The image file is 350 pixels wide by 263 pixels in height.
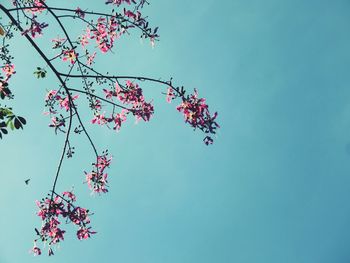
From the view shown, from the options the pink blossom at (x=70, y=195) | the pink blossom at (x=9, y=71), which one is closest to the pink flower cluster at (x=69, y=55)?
the pink blossom at (x=9, y=71)

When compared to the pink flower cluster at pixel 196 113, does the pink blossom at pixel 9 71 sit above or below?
above

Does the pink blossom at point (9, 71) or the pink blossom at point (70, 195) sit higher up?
the pink blossom at point (9, 71)

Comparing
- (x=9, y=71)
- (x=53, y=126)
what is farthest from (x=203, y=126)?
(x=9, y=71)

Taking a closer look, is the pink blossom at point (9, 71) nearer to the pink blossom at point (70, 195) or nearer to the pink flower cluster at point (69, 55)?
the pink flower cluster at point (69, 55)

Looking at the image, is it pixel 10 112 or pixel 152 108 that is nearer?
pixel 10 112

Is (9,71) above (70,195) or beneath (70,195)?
above

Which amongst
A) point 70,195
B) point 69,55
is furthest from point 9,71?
point 70,195

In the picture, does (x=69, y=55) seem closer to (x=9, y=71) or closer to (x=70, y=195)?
(x=9, y=71)

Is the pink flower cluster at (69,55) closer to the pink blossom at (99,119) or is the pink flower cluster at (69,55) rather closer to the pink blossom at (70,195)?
the pink blossom at (99,119)

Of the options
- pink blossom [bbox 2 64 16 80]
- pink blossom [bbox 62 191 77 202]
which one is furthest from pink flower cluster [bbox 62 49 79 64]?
pink blossom [bbox 62 191 77 202]

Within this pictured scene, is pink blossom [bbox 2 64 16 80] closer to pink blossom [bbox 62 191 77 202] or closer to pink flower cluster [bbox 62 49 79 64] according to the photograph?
pink flower cluster [bbox 62 49 79 64]

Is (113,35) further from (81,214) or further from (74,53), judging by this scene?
(81,214)

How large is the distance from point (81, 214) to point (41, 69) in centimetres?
288

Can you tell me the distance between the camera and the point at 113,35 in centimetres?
723
